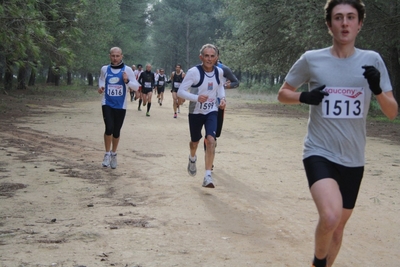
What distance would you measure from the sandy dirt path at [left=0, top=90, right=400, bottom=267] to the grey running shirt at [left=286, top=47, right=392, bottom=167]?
147cm

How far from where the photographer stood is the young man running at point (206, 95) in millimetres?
9156

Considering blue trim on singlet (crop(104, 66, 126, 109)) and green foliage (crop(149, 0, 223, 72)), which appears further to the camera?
green foliage (crop(149, 0, 223, 72))

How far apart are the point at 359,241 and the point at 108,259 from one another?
8.19ft

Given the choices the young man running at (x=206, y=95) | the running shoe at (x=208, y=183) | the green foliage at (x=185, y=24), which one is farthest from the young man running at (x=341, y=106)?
the green foliage at (x=185, y=24)

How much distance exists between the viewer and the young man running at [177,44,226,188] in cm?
916

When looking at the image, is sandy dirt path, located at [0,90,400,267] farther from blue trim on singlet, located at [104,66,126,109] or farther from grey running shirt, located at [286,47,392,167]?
grey running shirt, located at [286,47,392,167]

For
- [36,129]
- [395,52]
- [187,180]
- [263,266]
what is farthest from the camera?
[395,52]

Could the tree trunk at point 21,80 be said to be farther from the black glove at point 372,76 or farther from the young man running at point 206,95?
the black glove at point 372,76

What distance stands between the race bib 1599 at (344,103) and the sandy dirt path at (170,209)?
1.66m

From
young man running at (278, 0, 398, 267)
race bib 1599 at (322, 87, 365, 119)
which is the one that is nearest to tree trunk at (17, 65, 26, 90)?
young man running at (278, 0, 398, 267)

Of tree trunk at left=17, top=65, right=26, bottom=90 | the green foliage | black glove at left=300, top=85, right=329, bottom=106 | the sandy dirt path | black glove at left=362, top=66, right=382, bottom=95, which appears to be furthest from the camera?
the green foliage

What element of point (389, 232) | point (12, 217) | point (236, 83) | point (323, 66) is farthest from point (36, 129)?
point (323, 66)

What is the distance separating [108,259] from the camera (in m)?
5.53

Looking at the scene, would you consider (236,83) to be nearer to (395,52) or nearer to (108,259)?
(108,259)
